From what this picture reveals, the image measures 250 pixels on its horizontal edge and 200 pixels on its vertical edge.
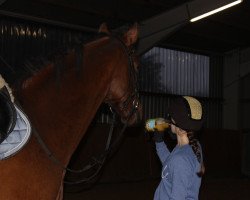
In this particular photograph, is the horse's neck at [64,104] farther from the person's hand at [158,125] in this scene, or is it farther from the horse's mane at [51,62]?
the person's hand at [158,125]

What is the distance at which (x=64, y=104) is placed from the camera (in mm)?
2713

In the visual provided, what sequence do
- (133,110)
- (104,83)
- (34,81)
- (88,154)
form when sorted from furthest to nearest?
(88,154)
(133,110)
(104,83)
(34,81)

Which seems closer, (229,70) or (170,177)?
(170,177)

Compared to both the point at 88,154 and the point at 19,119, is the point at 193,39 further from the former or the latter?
the point at 19,119

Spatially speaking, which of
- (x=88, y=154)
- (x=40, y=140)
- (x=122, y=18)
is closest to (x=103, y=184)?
(x=88, y=154)

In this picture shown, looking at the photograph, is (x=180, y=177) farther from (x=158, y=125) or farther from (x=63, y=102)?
(x=63, y=102)

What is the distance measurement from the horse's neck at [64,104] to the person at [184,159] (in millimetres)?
568

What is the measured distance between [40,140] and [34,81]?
389 millimetres

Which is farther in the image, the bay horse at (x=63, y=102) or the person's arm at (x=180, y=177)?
the person's arm at (x=180, y=177)

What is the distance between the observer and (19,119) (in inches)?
97.0

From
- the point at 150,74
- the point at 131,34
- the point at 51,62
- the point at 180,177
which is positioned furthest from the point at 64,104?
the point at 150,74

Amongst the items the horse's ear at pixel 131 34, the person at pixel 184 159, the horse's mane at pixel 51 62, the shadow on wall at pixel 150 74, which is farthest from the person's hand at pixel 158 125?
the shadow on wall at pixel 150 74

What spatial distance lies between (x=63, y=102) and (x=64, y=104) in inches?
0.6

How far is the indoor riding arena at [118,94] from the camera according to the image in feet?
8.45
